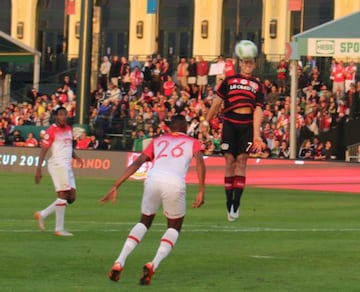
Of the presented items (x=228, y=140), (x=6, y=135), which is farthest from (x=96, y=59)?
(x=228, y=140)

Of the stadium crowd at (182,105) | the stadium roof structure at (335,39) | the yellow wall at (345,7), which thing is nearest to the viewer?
the stadium roof structure at (335,39)

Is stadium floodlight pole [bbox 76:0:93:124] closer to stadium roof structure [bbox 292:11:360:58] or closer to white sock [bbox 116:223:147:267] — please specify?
stadium roof structure [bbox 292:11:360:58]

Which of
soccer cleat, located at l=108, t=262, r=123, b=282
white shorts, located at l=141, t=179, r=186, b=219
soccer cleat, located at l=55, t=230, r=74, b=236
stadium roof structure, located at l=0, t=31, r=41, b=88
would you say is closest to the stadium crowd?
stadium roof structure, located at l=0, t=31, r=41, b=88

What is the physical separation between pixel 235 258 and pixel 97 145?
23.7m

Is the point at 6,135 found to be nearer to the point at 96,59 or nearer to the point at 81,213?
the point at 96,59

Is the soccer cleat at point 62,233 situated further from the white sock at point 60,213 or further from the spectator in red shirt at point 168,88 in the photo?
the spectator in red shirt at point 168,88

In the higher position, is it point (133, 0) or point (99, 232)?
point (133, 0)

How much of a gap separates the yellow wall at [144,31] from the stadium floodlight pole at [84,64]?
16.9 meters

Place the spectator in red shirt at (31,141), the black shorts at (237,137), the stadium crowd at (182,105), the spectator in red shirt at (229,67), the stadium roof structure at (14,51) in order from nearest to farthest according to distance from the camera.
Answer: the black shorts at (237,137)
the stadium crowd at (182,105)
the spectator in red shirt at (31,141)
the spectator in red shirt at (229,67)
the stadium roof structure at (14,51)

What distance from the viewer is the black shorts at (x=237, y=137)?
18031 millimetres

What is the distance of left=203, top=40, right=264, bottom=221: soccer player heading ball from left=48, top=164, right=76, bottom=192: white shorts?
2.08 metres

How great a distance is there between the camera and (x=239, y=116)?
18047mm

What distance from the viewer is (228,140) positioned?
1816cm

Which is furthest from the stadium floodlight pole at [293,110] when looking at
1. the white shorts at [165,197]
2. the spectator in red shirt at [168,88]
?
the white shorts at [165,197]
